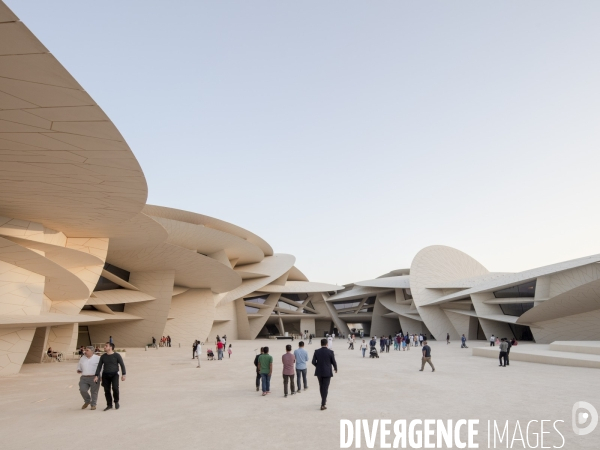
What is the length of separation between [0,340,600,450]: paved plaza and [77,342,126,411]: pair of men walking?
24 cm

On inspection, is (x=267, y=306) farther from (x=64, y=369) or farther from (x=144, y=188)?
(x=144, y=188)

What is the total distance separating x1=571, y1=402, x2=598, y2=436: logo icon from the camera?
5.33 metres

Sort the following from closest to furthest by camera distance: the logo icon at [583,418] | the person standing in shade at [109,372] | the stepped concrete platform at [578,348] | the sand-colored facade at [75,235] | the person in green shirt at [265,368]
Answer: the logo icon at [583,418], the sand-colored facade at [75,235], the person standing in shade at [109,372], the person in green shirt at [265,368], the stepped concrete platform at [578,348]

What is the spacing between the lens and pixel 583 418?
601cm

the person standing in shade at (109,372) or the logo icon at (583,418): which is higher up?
the person standing in shade at (109,372)

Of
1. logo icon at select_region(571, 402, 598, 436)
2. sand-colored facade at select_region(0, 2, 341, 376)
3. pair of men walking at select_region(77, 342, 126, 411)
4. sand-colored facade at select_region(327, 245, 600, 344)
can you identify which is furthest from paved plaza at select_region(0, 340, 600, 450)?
sand-colored facade at select_region(327, 245, 600, 344)

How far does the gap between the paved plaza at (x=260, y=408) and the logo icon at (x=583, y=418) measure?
4.8 inches

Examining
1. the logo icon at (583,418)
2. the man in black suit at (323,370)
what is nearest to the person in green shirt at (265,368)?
the man in black suit at (323,370)

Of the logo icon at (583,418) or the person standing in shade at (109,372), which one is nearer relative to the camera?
the logo icon at (583,418)

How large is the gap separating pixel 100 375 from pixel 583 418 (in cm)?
739

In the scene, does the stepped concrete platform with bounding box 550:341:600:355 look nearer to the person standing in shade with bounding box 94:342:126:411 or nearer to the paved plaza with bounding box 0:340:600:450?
the paved plaza with bounding box 0:340:600:450

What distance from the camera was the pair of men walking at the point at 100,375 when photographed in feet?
23.6

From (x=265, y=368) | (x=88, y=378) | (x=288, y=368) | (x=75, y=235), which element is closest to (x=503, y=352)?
→ (x=288, y=368)

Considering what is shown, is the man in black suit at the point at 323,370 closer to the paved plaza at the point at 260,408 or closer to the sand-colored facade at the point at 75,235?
the paved plaza at the point at 260,408
